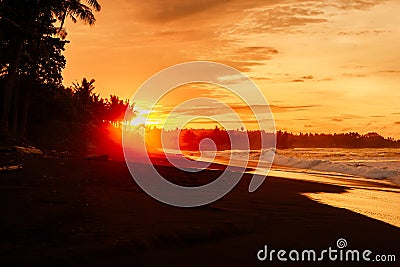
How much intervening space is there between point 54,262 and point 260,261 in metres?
2.33

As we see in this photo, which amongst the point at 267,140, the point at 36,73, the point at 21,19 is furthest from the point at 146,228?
the point at 267,140

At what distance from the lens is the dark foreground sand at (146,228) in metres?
4.48

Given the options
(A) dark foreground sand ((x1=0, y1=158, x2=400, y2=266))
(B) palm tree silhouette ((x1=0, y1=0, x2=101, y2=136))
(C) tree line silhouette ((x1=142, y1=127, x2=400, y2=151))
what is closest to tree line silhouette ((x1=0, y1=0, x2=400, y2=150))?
(B) palm tree silhouette ((x1=0, y1=0, x2=101, y2=136))

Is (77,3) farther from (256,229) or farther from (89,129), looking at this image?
(256,229)

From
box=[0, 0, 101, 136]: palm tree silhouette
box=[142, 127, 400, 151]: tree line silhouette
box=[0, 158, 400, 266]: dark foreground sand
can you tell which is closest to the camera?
box=[0, 158, 400, 266]: dark foreground sand

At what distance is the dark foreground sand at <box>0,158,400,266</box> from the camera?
14.7ft

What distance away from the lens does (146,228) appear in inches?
220

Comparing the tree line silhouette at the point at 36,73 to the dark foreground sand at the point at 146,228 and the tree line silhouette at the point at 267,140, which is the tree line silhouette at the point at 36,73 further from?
the tree line silhouette at the point at 267,140

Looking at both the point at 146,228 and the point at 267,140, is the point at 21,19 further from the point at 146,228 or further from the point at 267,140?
the point at 267,140

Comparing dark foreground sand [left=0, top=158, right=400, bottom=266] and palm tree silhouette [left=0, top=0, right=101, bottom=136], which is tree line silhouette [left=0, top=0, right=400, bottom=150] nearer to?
palm tree silhouette [left=0, top=0, right=101, bottom=136]

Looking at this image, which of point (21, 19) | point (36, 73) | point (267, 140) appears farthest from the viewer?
point (267, 140)

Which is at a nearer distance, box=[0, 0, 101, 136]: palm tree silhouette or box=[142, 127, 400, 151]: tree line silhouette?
box=[0, 0, 101, 136]: palm tree silhouette

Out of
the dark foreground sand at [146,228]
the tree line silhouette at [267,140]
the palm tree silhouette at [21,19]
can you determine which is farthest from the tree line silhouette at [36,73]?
the tree line silhouette at [267,140]

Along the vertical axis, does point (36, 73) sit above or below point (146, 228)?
above
